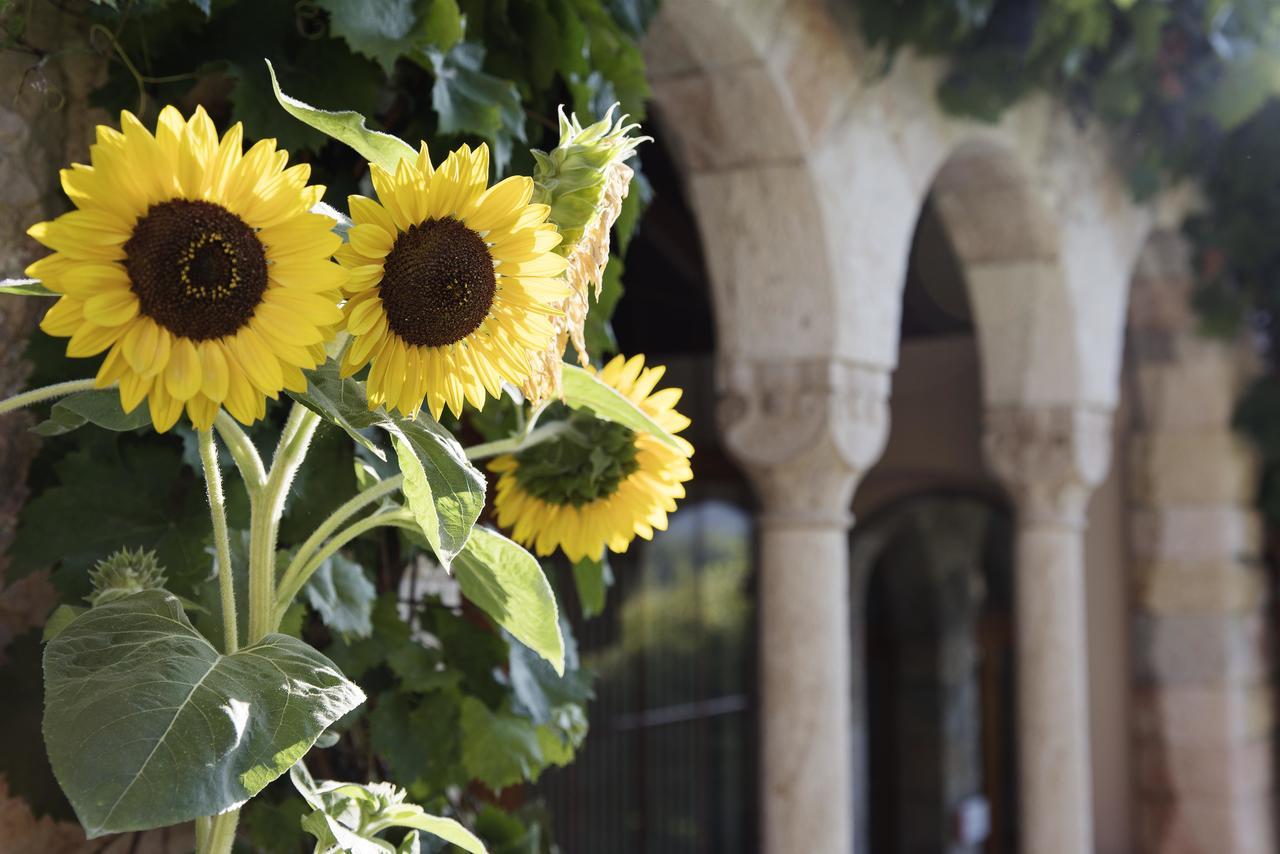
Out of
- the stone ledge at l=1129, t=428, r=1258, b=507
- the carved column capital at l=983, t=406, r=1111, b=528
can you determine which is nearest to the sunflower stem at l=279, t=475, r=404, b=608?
the carved column capital at l=983, t=406, r=1111, b=528

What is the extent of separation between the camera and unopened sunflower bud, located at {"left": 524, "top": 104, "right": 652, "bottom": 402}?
72cm

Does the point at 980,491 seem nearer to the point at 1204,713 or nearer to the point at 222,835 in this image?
the point at 1204,713

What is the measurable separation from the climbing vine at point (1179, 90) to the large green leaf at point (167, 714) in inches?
88.7

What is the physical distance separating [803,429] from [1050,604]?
1.73m

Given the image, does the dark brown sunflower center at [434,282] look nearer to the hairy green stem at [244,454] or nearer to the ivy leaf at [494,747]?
the hairy green stem at [244,454]

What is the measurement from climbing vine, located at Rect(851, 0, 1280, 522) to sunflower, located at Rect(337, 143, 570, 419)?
2.14 meters

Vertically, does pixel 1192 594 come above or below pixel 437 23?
below

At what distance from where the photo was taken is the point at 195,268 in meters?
0.60

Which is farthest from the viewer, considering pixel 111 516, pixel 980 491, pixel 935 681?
pixel 935 681

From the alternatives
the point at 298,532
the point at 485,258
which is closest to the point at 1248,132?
the point at 298,532

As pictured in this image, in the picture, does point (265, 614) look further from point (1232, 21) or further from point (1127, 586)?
point (1127, 586)

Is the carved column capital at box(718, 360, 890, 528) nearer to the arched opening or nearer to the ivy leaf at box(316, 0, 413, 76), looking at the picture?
the ivy leaf at box(316, 0, 413, 76)

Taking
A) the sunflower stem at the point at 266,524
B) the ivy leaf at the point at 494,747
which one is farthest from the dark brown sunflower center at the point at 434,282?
the ivy leaf at the point at 494,747

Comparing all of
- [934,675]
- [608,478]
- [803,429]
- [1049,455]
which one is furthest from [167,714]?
[934,675]
